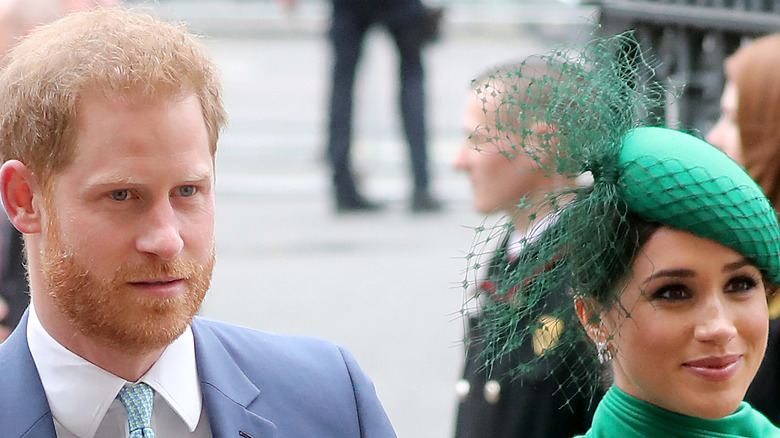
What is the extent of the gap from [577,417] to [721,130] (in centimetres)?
129

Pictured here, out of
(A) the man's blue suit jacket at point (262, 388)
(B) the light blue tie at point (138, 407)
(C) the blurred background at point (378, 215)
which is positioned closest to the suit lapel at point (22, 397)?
(A) the man's blue suit jacket at point (262, 388)

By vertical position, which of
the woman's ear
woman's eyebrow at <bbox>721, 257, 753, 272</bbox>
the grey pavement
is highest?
woman's eyebrow at <bbox>721, 257, 753, 272</bbox>

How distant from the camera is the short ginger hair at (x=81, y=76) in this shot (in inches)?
75.8

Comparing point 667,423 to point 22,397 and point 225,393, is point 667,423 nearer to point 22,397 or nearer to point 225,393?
point 225,393

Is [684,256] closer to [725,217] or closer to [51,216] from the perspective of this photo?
[725,217]

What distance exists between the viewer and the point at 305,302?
698 centimetres

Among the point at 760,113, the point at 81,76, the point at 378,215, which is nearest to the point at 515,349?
the point at 760,113

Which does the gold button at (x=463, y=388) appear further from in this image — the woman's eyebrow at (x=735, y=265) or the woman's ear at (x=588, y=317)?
the woman's eyebrow at (x=735, y=265)

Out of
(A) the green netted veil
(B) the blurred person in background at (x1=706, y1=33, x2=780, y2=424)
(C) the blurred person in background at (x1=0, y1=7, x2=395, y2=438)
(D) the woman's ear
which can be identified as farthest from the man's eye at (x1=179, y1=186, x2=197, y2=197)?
(B) the blurred person in background at (x1=706, y1=33, x2=780, y2=424)

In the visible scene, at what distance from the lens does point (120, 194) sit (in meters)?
1.92

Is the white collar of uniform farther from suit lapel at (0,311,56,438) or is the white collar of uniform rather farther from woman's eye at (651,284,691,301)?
woman's eye at (651,284,691,301)

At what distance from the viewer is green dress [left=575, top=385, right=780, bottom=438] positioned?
2.25 meters

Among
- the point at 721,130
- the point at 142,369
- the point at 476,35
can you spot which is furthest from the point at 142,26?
the point at 476,35

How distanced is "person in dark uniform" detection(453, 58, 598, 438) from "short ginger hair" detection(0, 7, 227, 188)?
23.0 inches
